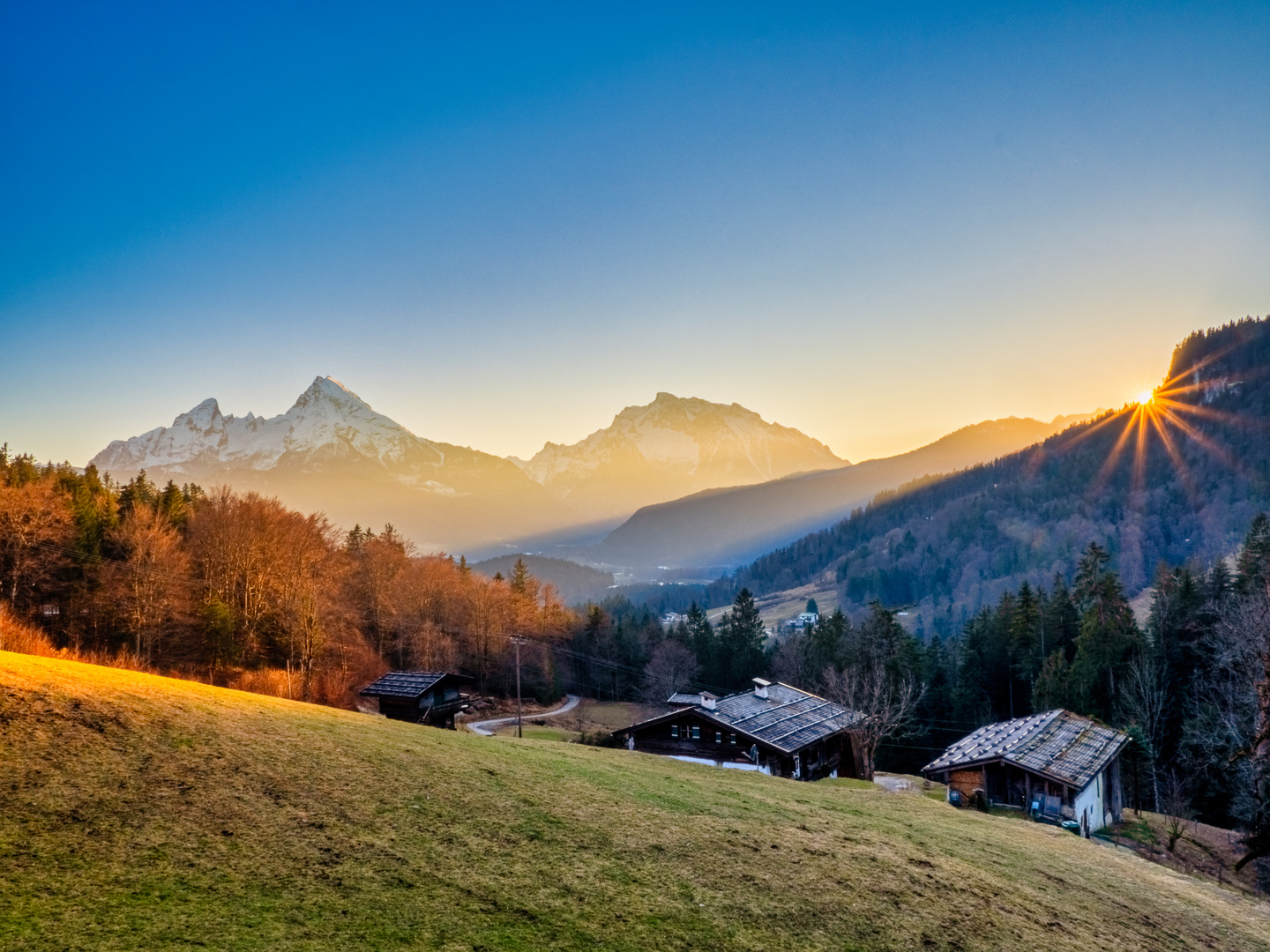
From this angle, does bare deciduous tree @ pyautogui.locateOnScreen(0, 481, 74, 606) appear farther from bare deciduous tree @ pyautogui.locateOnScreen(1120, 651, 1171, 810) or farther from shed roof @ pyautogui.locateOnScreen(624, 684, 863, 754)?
bare deciduous tree @ pyautogui.locateOnScreen(1120, 651, 1171, 810)

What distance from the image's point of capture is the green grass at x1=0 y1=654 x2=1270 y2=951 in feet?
31.9

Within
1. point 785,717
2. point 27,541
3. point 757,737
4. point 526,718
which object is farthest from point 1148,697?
point 27,541

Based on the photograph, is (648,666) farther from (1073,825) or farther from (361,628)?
(1073,825)

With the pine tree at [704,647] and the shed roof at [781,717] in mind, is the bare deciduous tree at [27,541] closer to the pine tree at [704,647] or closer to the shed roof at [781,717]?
the shed roof at [781,717]

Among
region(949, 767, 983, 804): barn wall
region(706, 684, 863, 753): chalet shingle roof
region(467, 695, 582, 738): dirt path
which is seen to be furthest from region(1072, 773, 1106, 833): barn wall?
region(467, 695, 582, 738): dirt path

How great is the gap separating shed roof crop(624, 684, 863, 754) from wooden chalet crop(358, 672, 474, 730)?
13778mm

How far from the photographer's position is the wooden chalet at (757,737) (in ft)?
145

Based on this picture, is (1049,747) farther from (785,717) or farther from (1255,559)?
(1255,559)

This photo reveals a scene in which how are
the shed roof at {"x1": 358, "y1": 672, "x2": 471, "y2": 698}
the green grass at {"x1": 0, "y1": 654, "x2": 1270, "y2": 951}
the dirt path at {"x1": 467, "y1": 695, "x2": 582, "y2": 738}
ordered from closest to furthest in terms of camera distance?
the green grass at {"x1": 0, "y1": 654, "x2": 1270, "y2": 951} < the shed roof at {"x1": 358, "y1": 672, "x2": 471, "y2": 698} < the dirt path at {"x1": 467, "y1": 695, "x2": 582, "y2": 738}

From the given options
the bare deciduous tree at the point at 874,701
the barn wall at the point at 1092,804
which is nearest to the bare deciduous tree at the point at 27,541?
the bare deciduous tree at the point at 874,701

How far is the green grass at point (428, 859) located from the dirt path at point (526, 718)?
123 ft

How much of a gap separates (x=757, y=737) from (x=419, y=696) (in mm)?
22805

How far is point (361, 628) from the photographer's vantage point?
79.5 m

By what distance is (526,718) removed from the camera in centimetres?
7381
